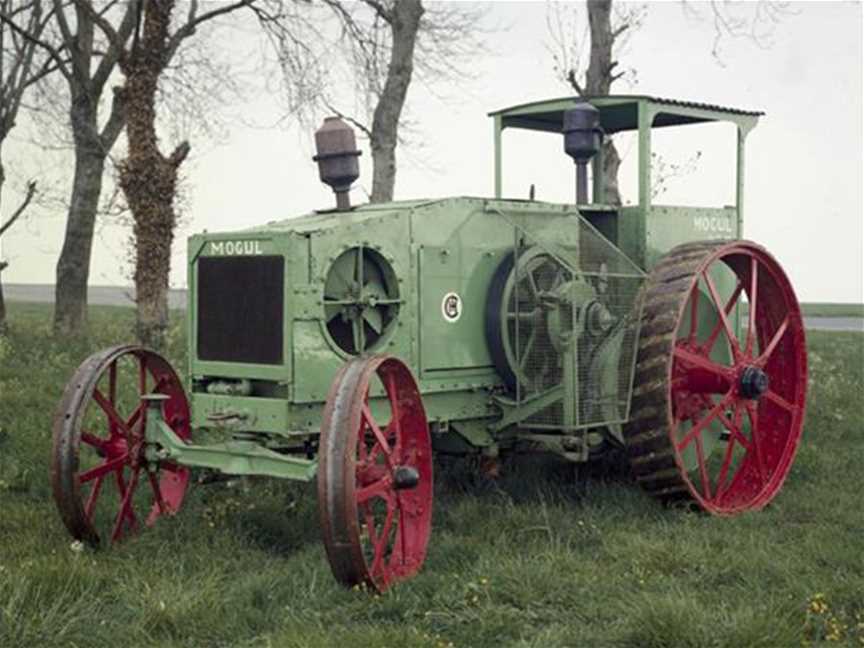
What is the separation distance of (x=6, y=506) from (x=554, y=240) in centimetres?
366

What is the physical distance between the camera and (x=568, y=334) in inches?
262

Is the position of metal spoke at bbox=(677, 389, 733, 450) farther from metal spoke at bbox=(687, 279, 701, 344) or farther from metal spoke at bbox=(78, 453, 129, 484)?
metal spoke at bbox=(78, 453, 129, 484)

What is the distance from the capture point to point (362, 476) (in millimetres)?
5523

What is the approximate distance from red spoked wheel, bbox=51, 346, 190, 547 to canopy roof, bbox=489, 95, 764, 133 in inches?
124

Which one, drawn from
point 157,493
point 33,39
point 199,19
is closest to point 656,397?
point 157,493

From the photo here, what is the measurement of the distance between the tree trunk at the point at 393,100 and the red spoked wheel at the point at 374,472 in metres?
7.66

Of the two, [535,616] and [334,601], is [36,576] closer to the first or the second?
[334,601]

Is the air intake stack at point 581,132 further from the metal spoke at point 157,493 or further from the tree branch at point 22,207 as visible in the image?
the tree branch at point 22,207

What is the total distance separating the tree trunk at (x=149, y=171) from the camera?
12.5 metres

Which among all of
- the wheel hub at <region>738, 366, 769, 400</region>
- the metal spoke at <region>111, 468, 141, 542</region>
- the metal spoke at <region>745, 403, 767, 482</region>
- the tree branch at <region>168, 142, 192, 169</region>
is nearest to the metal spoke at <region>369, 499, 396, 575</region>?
the metal spoke at <region>111, 468, 141, 542</region>

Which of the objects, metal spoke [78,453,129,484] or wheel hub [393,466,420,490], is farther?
metal spoke [78,453,129,484]

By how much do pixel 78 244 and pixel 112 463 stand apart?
11308 mm

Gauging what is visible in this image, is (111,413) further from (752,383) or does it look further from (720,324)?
(720,324)

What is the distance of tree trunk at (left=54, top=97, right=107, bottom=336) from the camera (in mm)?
16969
